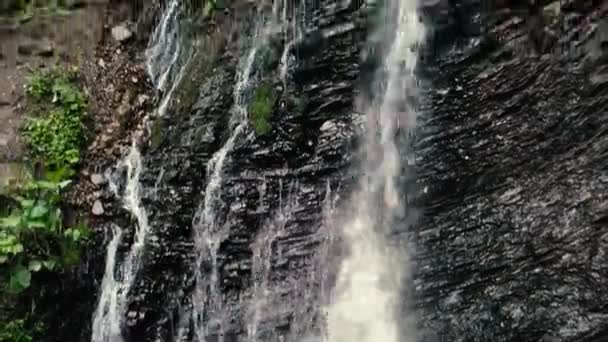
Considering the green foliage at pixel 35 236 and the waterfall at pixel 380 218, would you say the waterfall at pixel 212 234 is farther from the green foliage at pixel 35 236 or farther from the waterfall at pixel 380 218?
the green foliage at pixel 35 236

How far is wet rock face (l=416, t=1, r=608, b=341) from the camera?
4145 millimetres

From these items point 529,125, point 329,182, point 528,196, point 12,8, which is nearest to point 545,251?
point 528,196

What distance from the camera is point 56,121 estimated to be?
228 inches

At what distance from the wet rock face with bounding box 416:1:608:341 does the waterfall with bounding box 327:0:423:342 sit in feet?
0.65

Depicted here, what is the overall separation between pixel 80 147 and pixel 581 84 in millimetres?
3778

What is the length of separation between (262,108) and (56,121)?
178 cm

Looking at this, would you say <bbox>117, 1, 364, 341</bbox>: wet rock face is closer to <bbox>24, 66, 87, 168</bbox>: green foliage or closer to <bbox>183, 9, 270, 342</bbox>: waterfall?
<bbox>183, 9, 270, 342</bbox>: waterfall

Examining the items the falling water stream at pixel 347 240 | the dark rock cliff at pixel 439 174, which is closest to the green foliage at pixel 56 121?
the dark rock cliff at pixel 439 174

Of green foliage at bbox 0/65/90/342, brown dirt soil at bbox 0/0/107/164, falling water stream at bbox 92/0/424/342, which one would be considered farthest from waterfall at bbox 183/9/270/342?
brown dirt soil at bbox 0/0/107/164

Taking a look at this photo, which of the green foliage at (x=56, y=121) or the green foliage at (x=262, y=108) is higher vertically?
the green foliage at (x=56, y=121)

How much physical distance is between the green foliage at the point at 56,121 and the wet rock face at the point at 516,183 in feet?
9.24

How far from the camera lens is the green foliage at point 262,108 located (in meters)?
5.23

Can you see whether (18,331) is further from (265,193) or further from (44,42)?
(44,42)

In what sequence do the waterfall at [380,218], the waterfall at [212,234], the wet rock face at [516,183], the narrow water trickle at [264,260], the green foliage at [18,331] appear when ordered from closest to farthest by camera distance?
1. the wet rock face at [516,183]
2. the waterfall at [380,218]
3. the narrow water trickle at [264,260]
4. the waterfall at [212,234]
5. the green foliage at [18,331]
